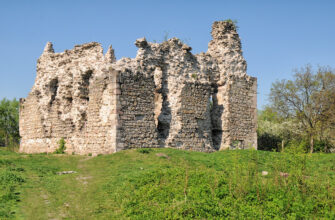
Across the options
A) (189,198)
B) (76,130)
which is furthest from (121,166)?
(76,130)

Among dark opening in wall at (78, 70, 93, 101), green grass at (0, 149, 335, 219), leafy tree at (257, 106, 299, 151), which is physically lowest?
green grass at (0, 149, 335, 219)

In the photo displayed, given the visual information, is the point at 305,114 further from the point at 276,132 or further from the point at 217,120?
the point at 217,120

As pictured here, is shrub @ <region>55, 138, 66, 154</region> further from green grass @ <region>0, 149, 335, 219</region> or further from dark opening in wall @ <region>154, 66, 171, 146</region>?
green grass @ <region>0, 149, 335, 219</region>

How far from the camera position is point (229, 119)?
17.6 meters

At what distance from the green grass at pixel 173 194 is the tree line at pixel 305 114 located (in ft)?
44.7

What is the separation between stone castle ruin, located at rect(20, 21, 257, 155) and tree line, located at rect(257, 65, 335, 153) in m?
6.55

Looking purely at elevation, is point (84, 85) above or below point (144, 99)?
above

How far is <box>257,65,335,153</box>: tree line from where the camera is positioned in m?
23.5

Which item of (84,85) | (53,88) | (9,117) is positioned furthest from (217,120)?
(9,117)

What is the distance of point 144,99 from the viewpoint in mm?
14867

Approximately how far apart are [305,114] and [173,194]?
19.0 m

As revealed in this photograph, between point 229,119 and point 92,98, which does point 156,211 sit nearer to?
point 92,98

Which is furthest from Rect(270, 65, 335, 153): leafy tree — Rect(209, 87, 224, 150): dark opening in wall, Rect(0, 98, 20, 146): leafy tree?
Rect(0, 98, 20, 146): leafy tree

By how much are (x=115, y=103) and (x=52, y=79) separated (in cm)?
577
